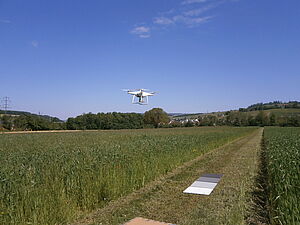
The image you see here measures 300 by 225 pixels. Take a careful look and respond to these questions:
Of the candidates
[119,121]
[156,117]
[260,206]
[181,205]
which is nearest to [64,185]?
[181,205]

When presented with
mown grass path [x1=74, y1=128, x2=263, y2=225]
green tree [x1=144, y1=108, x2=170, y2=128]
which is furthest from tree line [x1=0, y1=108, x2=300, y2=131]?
mown grass path [x1=74, y1=128, x2=263, y2=225]

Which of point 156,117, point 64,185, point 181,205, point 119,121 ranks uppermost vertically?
point 156,117

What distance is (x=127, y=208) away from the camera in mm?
6648

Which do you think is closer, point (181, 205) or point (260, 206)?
point (260, 206)

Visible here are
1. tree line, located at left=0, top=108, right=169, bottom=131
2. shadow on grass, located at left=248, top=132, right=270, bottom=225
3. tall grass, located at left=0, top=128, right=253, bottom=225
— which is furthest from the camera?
tree line, located at left=0, top=108, right=169, bottom=131

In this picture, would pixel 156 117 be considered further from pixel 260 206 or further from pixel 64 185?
pixel 64 185

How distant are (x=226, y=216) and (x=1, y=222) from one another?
186 inches

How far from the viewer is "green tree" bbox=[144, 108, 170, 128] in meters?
105

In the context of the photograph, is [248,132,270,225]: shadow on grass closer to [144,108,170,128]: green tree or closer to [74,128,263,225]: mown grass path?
[74,128,263,225]: mown grass path

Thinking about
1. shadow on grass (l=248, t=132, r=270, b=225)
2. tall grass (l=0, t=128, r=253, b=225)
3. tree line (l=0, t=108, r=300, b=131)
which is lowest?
shadow on grass (l=248, t=132, r=270, b=225)

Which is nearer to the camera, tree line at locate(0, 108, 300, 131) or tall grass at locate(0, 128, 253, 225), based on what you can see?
tall grass at locate(0, 128, 253, 225)

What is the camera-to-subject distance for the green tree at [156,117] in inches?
4144

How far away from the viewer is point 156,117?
10594cm

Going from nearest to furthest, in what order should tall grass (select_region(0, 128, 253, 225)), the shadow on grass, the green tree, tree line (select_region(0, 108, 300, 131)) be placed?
tall grass (select_region(0, 128, 253, 225))
the shadow on grass
tree line (select_region(0, 108, 300, 131))
the green tree
